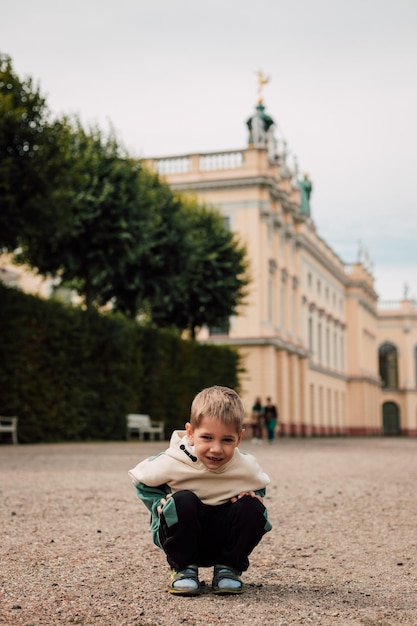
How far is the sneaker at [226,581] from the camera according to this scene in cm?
354

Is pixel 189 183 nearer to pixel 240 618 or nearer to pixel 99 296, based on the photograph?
pixel 99 296

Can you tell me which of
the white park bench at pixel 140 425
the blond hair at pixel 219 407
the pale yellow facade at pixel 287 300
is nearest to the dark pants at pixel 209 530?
the blond hair at pixel 219 407

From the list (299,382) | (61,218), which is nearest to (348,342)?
(299,382)

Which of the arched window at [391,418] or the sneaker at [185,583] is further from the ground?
the arched window at [391,418]

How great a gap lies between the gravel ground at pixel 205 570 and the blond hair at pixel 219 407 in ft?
2.25

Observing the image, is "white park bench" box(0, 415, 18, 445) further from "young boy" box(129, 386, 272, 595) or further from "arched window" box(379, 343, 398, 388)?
"arched window" box(379, 343, 398, 388)

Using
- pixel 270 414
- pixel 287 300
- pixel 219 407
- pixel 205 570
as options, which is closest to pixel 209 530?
pixel 219 407

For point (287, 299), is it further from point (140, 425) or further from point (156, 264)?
point (140, 425)

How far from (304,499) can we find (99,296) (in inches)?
764

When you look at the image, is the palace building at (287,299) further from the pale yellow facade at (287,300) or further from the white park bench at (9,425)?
the white park bench at (9,425)

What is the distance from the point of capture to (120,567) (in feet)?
13.9

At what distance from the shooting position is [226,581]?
3.54 m

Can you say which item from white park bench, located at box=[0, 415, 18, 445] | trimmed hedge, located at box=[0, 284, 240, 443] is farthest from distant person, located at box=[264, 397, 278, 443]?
white park bench, located at box=[0, 415, 18, 445]

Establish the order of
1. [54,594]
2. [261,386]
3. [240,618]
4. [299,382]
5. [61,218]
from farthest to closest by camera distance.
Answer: [299,382]
[261,386]
[61,218]
[54,594]
[240,618]
